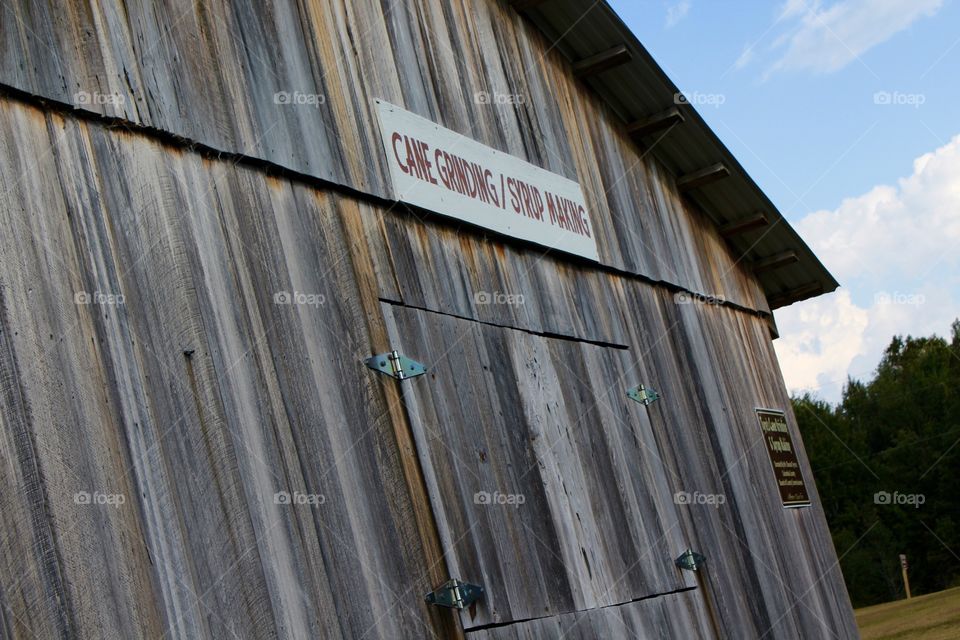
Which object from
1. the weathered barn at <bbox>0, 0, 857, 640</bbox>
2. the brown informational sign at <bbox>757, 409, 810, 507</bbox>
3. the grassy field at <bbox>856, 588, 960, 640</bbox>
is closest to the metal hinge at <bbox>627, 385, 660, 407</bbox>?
the weathered barn at <bbox>0, 0, 857, 640</bbox>

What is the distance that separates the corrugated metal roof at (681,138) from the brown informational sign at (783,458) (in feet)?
5.51

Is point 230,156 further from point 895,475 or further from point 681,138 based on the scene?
point 895,475

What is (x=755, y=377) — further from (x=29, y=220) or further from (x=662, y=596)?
(x=29, y=220)

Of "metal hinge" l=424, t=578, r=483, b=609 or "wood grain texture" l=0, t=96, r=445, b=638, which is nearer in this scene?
"wood grain texture" l=0, t=96, r=445, b=638

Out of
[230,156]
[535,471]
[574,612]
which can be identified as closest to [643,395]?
[535,471]

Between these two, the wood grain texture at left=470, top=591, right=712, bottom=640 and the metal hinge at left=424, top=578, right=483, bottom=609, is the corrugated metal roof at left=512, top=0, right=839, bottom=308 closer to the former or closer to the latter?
the wood grain texture at left=470, top=591, right=712, bottom=640

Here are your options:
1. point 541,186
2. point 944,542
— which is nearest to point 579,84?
point 541,186

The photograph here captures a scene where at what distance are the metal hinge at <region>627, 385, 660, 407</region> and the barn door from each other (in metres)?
0.10

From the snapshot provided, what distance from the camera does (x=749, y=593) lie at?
28.3 ft

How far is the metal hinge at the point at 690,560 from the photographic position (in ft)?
25.0

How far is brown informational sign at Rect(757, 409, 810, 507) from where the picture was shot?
10.2 meters

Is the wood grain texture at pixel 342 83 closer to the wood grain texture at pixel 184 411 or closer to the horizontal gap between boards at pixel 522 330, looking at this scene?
the wood grain texture at pixel 184 411

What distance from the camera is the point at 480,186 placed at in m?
7.01

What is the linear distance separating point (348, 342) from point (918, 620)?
2242cm
